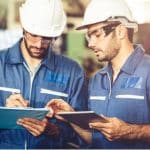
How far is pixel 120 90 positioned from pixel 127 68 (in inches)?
5.1

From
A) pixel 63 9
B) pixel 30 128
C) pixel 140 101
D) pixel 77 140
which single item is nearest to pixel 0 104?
pixel 30 128

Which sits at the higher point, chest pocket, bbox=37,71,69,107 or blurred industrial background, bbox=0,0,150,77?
blurred industrial background, bbox=0,0,150,77

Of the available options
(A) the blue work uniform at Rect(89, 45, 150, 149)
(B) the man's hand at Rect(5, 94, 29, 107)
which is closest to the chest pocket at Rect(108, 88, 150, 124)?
(A) the blue work uniform at Rect(89, 45, 150, 149)

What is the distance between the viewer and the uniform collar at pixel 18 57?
2.30m

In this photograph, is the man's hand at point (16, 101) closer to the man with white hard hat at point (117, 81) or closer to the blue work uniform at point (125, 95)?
the man with white hard hat at point (117, 81)

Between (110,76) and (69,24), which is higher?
(69,24)

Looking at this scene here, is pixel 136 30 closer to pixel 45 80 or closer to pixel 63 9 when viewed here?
pixel 63 9

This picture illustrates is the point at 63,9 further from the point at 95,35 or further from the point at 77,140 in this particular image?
the point at 77,140

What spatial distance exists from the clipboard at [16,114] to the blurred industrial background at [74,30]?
1.15ft

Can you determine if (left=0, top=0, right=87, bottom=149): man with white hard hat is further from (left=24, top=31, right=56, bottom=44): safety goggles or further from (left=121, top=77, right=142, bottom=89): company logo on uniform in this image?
(left=121, top=77, right=142, bottom=89): company logo on uniform

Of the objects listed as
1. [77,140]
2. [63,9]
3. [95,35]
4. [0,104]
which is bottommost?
[77,140]

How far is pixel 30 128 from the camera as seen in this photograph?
7.52 feet

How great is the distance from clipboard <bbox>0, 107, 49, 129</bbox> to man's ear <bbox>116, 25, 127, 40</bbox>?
58cm

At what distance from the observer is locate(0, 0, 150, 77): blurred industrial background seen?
2.28 metres
